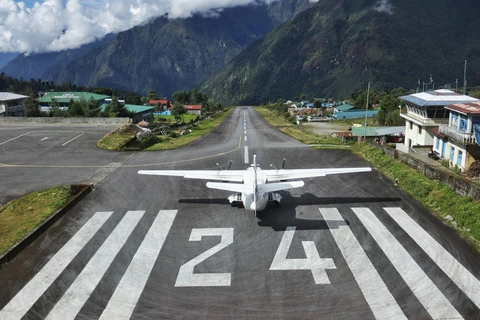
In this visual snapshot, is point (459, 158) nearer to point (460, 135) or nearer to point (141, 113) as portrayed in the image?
point (460, 135)

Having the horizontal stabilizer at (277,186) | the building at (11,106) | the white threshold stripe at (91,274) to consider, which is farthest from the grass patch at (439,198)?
the building at (11,106)

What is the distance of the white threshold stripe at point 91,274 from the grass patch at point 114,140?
112ft

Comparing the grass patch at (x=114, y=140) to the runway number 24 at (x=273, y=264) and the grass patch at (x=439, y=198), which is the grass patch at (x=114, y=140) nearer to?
the runway number 24 at (x=273, y=264)

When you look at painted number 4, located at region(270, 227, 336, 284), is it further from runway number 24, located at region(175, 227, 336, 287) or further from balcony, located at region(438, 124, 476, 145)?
A: balcony, located at region(438, 124, 476, 145)

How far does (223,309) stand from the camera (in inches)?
783

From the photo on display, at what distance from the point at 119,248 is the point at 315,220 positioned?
1576 centimetres

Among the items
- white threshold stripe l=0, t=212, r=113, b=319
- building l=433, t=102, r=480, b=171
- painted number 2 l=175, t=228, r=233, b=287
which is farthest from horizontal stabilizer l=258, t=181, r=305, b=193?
building l=433, t=102, r=480, b=171

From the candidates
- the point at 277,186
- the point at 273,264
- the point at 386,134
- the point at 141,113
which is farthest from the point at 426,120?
the point at 141,113

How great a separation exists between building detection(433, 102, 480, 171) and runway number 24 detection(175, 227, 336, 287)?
2971cm

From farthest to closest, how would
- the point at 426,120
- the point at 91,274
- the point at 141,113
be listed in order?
the point at 141,113, the point at 426,120, the point at 91,274

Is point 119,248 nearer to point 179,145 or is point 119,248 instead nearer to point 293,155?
point 293,155

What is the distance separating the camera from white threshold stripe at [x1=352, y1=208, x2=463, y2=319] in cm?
1953

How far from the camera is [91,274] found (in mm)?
23250

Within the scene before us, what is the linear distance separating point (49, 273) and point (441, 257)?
2545cm
